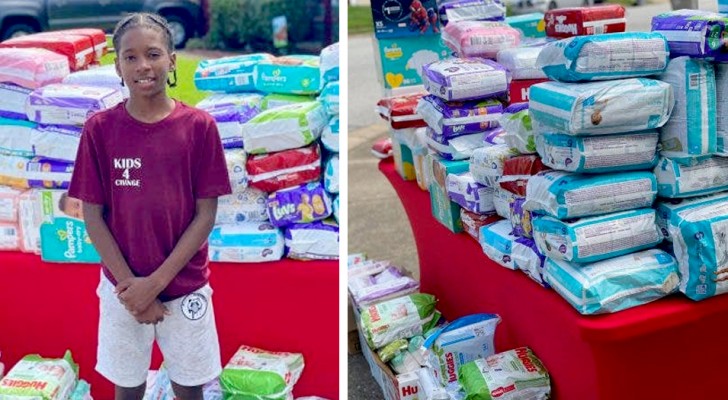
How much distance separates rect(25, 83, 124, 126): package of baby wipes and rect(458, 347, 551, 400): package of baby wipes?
133 cm

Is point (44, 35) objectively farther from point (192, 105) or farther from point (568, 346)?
point (568, 346)

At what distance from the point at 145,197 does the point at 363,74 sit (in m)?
7.67

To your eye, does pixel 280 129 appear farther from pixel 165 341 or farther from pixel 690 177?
pixel 690 177

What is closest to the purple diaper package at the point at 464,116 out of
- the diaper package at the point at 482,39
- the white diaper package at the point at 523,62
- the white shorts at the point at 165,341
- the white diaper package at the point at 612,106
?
the white diaper package at the point at 523,62

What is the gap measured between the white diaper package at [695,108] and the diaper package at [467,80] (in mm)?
843

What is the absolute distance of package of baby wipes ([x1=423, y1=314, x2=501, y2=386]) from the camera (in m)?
2.77

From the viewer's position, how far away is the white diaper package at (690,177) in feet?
7.46

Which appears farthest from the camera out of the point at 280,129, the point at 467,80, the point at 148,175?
the point at 467,80

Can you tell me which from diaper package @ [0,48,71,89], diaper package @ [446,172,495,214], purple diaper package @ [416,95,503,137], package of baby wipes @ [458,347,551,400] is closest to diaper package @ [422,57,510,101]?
purple diaper package @ [416,95,503,137]

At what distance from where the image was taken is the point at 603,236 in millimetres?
2244

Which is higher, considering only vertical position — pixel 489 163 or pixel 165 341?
pixel 489 163

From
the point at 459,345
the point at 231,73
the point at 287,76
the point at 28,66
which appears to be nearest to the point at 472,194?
the point at 459,345

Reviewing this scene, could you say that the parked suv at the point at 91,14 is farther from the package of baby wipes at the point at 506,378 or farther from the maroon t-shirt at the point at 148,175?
the package of baby wipes at the point at 506,378

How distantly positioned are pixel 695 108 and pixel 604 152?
0.85 feet
